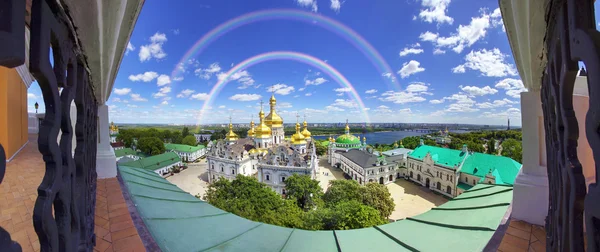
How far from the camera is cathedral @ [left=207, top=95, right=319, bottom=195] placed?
804 inches

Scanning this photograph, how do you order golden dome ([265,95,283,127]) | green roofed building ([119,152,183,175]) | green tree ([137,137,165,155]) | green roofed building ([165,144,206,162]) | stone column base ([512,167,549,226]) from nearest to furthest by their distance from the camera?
stone column base ([512,167,549,226]) < green roofed building ([119,152,183,175]) < golden dome ([265,95,283,127]) < green tree ([137,137,165,155]) < green roofed building ([165,144,206,162])

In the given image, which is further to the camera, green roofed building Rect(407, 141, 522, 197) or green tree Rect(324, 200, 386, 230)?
green roofed building Rect(407, 141, 522, 197)

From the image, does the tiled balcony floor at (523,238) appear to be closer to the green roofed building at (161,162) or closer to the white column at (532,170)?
the white column at (532,170)

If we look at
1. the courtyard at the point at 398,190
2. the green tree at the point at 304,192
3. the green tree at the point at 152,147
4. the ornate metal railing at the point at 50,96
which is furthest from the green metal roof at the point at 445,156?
the green tree at the point at 152,147

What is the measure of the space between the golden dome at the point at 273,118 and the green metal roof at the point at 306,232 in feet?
82.6

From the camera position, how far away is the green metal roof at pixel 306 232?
7.24ft

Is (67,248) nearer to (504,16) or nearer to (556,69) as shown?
(556,69)

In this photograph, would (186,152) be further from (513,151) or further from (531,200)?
(513,151)

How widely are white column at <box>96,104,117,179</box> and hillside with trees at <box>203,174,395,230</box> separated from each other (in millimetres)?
7293

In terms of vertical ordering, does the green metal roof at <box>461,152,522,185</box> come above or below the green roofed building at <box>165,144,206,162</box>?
above

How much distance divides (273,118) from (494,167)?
902 inches

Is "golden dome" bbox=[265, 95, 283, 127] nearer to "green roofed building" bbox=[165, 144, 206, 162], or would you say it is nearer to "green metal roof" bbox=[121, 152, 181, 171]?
"green metal roof" bbox=[121, 152, 181, 171]

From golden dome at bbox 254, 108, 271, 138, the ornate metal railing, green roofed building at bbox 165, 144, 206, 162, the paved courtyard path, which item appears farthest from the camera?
green roofed building at bbox 165, 144, 206, 162

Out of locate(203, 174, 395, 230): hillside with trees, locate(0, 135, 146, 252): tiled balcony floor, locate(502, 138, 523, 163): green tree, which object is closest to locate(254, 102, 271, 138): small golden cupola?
locate(203, 174, 395, 230): hillside with trees
